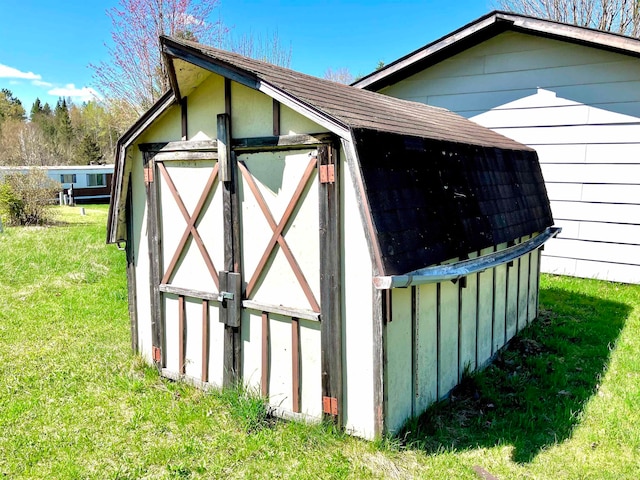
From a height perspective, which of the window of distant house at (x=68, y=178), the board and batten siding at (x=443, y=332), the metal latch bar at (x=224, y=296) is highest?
the window of distant house at (x=68, y=178)

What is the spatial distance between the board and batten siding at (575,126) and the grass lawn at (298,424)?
2.45 metres

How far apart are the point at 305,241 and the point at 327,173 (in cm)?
65

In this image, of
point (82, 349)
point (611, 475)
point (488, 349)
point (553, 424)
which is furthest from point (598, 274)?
point (82, 349)

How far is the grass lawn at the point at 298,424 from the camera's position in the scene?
395 cm

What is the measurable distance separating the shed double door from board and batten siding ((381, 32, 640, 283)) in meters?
7.46

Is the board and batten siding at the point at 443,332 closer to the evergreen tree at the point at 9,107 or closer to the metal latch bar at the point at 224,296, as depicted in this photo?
the metal latch bar at the point at 224,296

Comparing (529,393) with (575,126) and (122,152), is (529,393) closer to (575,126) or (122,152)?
(122,152)


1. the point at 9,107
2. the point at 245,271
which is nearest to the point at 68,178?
the point at 9,107

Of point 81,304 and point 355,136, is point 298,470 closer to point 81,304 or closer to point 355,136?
point 355,136

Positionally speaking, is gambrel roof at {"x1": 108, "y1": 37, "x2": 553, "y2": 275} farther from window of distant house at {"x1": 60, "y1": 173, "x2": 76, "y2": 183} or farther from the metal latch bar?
window of distant house at {"x1": 60, "y1": 173, "x2": 76, "y2": 183}

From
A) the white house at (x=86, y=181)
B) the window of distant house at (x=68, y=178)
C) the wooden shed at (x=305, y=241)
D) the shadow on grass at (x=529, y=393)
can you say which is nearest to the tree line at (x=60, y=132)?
the window of distant house at (x=68, y=178)

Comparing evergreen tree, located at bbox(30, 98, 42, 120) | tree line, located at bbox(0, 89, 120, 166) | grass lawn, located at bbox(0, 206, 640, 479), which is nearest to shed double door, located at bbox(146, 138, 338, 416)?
grass lawn, located at bbox(0, 206, 640, 479)

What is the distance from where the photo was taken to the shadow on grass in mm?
4336

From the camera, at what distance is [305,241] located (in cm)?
443
